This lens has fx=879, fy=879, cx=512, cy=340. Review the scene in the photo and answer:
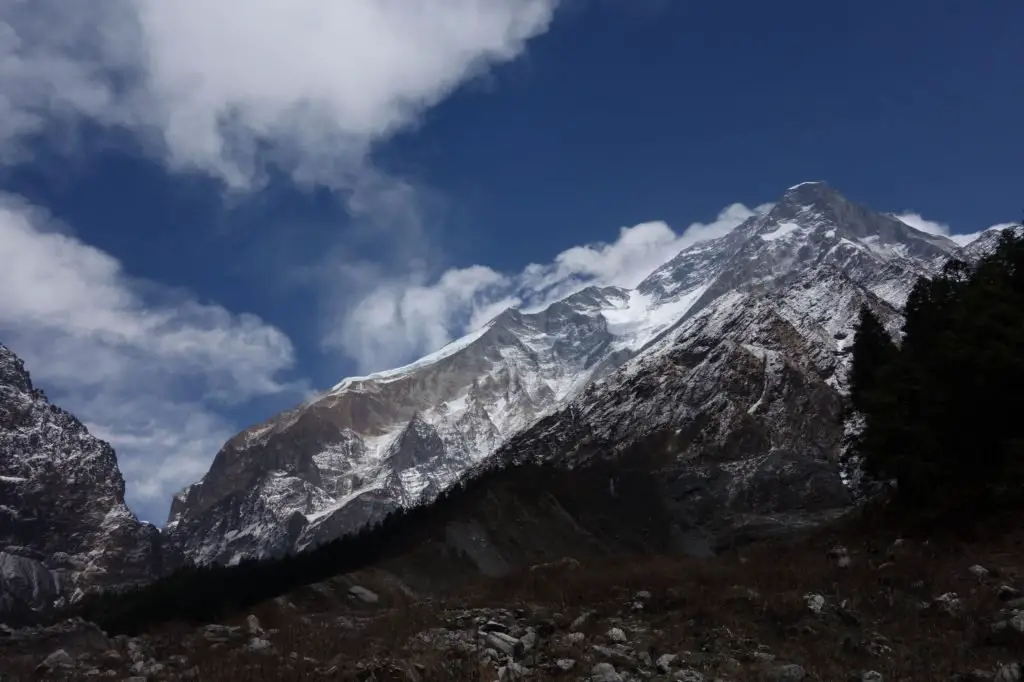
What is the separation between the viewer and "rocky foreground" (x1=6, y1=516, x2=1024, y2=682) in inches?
629

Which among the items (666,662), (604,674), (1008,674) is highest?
(604,674)

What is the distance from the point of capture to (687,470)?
175 meters

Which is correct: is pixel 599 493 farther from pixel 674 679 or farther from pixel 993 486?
pixel 674 679

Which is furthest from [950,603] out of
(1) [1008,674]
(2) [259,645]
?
(2) [259,645]

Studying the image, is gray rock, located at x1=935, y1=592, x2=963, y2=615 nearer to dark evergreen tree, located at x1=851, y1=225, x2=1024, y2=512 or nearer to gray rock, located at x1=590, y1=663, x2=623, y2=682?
gray rock, located at x1=590, y1=663, x2=623, y2=682

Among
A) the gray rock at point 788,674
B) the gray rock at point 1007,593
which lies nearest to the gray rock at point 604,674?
the gray rock at point 788,674

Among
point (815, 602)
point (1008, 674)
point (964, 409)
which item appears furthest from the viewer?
point (964, 409)

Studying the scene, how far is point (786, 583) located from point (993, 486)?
10641 millimetres

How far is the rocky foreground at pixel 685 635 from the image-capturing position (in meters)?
16.0

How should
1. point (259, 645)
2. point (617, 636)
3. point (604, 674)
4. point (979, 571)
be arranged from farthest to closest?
point (259, 645) → point (979, 571) → point (617, 636) → point (604, 674)

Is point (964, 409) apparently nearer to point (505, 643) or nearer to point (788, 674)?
point (788, 674)

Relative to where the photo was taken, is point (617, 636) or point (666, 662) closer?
point (666, 662)

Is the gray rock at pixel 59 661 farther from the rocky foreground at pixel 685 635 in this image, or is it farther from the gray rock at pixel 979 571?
the gray rock at pixel 979 571

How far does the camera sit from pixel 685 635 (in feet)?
63.2
